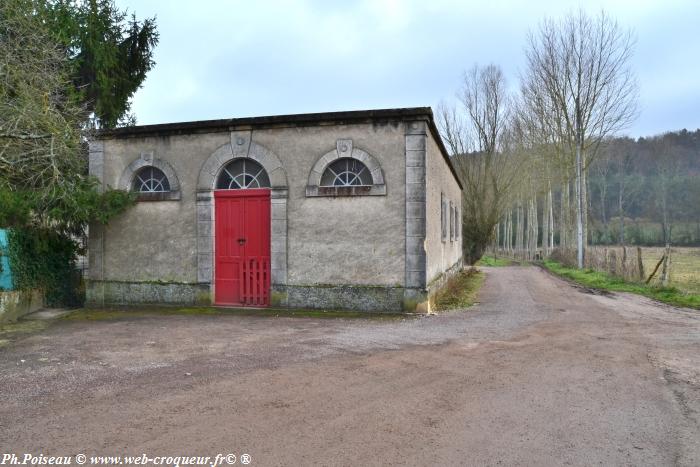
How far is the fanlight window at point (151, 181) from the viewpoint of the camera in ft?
33.5

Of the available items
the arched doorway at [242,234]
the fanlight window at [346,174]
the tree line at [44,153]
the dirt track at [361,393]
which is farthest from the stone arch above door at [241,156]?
the dirt track at [361,393]

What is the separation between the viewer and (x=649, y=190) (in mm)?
62375

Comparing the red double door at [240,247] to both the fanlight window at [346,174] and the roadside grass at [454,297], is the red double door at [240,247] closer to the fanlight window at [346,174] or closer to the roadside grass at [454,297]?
the fanlight window at [346,174]

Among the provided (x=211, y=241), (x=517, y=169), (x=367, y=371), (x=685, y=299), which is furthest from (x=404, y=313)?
(x=517, y=169)

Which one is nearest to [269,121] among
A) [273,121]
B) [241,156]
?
[273,121]

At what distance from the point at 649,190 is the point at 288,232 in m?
67.5

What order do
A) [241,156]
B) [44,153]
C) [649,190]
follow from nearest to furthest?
[44,153] → [241,156] → [649,190]

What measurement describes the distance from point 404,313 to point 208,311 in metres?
3.92

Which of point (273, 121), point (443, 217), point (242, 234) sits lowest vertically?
point (242, 234)

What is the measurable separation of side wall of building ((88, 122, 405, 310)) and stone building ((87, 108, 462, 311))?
0.02m

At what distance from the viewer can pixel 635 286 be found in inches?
563

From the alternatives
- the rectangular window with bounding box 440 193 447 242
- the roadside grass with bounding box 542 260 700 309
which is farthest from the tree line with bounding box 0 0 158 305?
the roadside grass with bounding box 542 260 700 309

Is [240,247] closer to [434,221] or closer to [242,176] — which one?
[242,176]

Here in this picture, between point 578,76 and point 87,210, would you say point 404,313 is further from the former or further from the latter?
point 578,76
